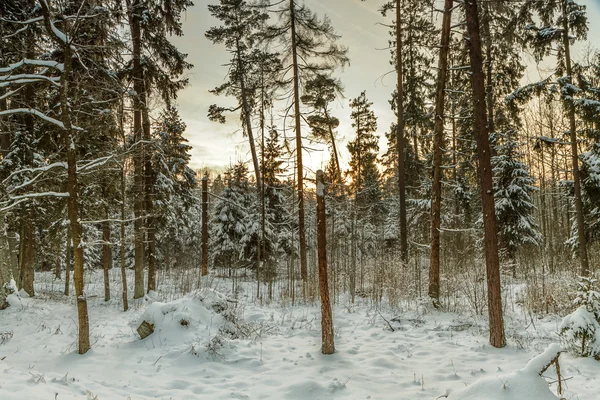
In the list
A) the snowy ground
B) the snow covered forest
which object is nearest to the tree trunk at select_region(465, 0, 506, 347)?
the snow covered forest

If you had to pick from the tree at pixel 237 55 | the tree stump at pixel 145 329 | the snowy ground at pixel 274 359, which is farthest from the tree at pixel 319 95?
the tree stump at pixel 145 329

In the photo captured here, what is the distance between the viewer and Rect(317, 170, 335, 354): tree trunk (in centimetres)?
641

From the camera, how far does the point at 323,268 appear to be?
657cm

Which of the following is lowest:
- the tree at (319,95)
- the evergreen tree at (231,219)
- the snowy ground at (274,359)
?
the snowy ground at (274,359)

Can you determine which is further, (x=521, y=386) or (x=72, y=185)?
(x=72, y=185)

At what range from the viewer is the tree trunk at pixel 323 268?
Answer: 6414 mm

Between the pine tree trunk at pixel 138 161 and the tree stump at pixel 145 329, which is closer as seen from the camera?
the tree stump at pixel 145 329

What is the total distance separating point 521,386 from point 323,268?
387 centimetres

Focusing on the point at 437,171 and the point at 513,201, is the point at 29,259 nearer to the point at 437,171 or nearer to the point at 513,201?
the point at 437,171

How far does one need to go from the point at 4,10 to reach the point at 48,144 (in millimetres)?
4557

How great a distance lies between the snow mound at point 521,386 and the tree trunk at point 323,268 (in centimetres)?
342

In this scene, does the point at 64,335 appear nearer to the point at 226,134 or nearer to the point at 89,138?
the point at 89,138

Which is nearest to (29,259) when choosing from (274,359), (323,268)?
(274,359)

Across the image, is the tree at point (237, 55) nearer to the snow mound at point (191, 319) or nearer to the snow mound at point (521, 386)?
the snow mound at point (191, 319)
